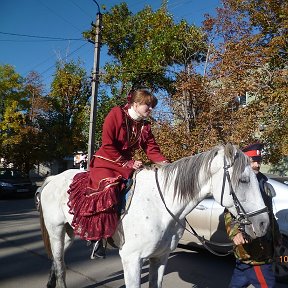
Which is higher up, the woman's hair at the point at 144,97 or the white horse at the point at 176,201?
the woman's hair at the point at 144,97

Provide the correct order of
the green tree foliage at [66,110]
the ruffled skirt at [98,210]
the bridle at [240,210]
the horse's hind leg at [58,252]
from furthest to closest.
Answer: the green tree foliage at [66,110], the horse's hind leg at [58,252], the ruffled skirt at [98,210], the bridle at [240,210]

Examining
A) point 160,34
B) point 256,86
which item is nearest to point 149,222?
point 256,86

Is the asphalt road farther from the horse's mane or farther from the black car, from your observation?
the black car

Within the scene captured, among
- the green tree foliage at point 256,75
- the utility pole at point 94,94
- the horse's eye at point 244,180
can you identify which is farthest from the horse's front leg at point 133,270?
the utility pole at point 94,94

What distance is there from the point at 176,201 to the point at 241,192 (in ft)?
2.02

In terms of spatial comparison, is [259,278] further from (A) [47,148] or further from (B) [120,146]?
(A) [47,148]

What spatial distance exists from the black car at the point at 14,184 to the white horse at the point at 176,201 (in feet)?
52.4

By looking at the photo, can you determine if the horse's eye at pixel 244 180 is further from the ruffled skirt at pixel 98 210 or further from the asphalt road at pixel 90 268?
the asphalt road at pixel 90 268

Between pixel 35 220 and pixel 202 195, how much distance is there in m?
8.76

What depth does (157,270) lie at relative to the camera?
3.54 meters

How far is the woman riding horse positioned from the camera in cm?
325

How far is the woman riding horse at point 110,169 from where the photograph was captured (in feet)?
10.7

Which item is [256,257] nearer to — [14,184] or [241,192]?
[241,192]

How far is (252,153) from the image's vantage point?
3.56 metres
